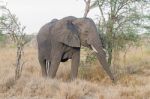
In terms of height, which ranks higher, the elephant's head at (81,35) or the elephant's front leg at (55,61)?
the elephant's head at (81,35)

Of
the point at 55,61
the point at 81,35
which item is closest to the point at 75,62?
the point at 55,61

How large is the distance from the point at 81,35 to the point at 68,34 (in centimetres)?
43

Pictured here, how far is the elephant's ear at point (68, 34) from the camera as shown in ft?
48.7

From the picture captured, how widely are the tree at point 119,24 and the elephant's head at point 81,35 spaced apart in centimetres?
210

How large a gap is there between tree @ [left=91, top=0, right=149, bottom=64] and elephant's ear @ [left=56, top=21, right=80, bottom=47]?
7.15 feet

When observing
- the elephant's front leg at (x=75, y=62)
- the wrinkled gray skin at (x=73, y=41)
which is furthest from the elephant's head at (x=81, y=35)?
the elephant's front leg at (x=75, y=62)

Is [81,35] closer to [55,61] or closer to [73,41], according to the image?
[73,41]

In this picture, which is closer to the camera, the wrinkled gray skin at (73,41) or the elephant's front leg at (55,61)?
the wrinkled gray skin at (73,41)

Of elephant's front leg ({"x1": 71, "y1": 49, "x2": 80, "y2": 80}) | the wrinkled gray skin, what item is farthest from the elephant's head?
elephant's front leg ({"x1": 71, "y1": 49, "x2": 80, "y2": 80})

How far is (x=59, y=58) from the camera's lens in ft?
49.1

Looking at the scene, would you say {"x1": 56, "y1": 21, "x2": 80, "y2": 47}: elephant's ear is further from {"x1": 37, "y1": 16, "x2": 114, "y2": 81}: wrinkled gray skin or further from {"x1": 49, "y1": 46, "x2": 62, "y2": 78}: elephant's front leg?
{"x1": 49, "y1": 46, "x2": 62, "y2": 78}: elephant's front leg

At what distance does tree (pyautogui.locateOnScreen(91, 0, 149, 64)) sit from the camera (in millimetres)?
17219

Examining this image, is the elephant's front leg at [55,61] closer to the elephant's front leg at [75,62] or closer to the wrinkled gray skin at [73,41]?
the wrinkled gray skin at [73,41]

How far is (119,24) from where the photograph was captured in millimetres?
17297
